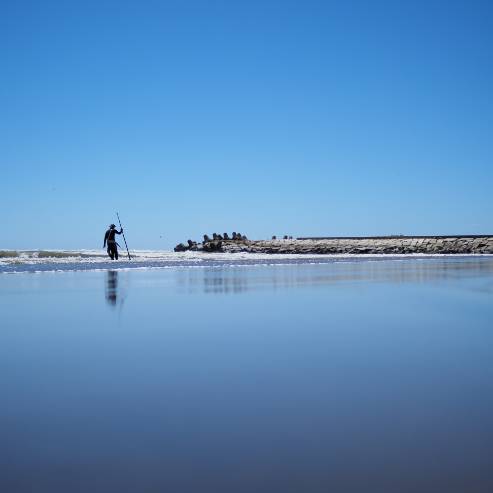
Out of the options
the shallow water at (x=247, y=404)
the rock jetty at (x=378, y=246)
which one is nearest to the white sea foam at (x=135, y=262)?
the rock jetty at (x=378, y=246)

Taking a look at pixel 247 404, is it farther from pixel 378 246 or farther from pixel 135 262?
pixel 378 246

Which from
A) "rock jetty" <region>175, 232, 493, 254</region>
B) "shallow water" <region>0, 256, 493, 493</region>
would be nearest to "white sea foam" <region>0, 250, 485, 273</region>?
"rock jetty" <region>175, 232, 493, 254</region>

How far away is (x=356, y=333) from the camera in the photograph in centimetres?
499

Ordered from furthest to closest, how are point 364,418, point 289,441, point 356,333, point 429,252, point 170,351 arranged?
point 429,252, point 356,333, point 170,351, point 364,418, point 289,441

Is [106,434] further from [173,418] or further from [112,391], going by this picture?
[112,391]

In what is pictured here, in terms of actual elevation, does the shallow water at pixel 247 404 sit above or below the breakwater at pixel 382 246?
below

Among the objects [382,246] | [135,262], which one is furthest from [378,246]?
[135,262]


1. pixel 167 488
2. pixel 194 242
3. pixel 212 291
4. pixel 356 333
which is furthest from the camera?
pixel 194 242

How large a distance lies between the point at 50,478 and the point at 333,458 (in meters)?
0.94

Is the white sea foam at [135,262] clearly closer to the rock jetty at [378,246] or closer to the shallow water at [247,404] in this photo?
the rock jetty at [378,246]

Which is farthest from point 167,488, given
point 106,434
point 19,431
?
point 19,431

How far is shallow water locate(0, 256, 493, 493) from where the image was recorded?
203 centimetres

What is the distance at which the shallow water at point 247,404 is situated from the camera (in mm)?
2025

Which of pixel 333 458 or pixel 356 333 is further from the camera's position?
pixel 356 333
